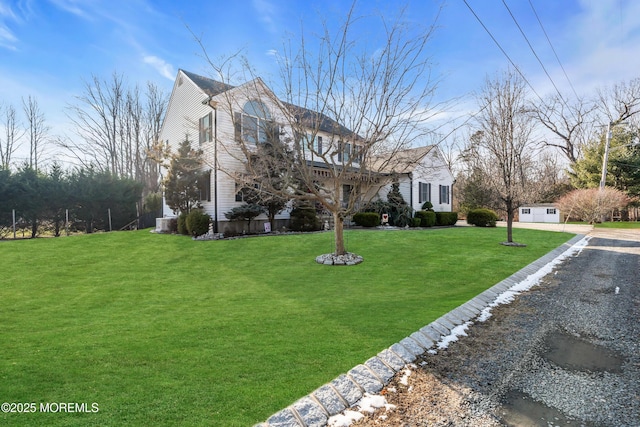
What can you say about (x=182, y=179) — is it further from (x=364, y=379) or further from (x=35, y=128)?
(x=35, y=128)

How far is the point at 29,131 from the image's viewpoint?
26422 mm

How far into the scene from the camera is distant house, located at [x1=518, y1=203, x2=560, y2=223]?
98.8ft

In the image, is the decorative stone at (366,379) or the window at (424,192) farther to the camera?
the window at (424,192)

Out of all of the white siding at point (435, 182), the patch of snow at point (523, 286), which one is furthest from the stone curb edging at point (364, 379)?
the white siding at point (435, 182)

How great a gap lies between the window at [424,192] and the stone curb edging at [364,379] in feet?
56.8

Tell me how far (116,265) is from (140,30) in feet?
23.0

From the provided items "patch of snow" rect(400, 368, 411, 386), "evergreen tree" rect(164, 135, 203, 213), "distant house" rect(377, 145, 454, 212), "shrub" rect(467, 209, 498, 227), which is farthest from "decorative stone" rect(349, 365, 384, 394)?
"shrub" rect(467, 209, 498, 227)

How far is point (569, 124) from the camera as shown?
34562 mm

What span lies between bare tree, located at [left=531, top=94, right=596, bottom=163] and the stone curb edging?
36195 millimetres

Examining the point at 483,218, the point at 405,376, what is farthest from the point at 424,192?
the point at 405,376

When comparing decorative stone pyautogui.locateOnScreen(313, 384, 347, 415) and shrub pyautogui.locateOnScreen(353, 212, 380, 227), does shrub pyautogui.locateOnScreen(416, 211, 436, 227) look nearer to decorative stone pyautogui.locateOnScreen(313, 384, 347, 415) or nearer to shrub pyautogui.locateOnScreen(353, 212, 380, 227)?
shrub pyautogui.locateOnScreen(353, 212, 380, 227)

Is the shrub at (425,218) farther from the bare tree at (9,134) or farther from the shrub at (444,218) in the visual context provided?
the bare tree at (9,134)

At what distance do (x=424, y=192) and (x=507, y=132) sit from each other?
10077 millimetres

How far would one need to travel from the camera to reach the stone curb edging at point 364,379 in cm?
248
